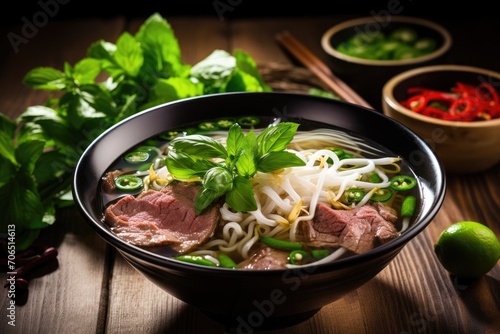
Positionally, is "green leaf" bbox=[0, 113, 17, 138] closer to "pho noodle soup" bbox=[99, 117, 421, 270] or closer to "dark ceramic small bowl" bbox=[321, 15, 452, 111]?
"pho noodle soup" bbox=[99, 117, 421, 270]

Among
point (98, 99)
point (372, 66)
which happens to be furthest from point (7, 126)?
point (372, 66)

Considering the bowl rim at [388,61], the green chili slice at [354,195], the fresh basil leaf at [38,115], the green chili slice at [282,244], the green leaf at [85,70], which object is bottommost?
the bowl rim at [388,61]

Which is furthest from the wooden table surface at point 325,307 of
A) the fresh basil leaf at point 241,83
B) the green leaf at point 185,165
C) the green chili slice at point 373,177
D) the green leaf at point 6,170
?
the fresh basil leaf at point 241,83

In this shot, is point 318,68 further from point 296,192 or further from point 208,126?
point 296,192

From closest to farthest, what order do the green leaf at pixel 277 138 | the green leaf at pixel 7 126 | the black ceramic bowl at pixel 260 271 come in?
the black ceramic bowl at pixel 260 271
the green leaf at pixel 277 138
the green leaf at pixel 7 126

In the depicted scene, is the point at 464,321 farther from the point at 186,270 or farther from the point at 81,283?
the point at 81,283

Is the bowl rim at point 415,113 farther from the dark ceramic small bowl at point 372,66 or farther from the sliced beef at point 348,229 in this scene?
the sliced beef at point 348,229

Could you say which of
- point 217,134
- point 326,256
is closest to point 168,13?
point 217,134
